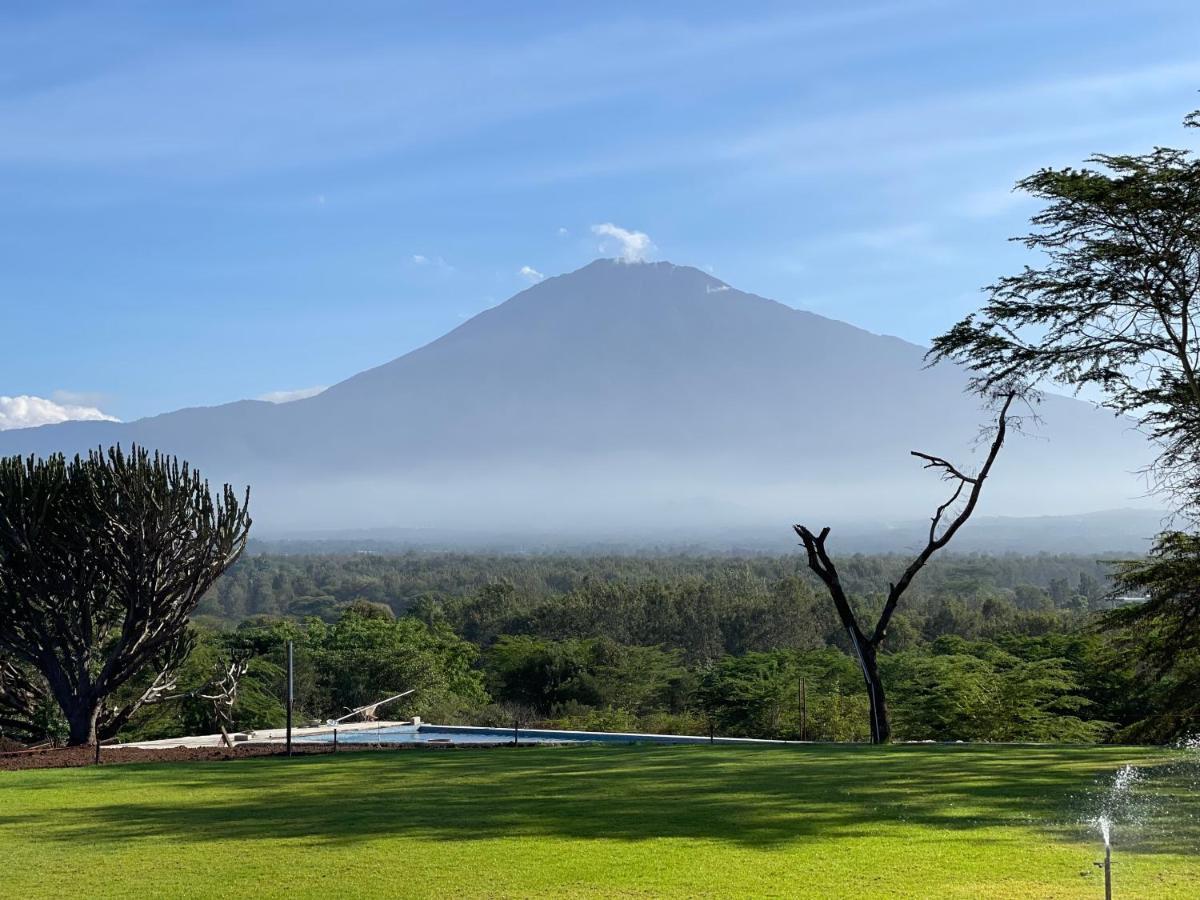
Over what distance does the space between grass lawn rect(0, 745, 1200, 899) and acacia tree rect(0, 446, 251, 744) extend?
461cm

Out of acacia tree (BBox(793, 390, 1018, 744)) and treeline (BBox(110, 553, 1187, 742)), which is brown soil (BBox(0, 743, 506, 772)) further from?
treeline (BBox(110, 553, 1187, 742))

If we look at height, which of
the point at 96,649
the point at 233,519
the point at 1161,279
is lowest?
the point at 96,649

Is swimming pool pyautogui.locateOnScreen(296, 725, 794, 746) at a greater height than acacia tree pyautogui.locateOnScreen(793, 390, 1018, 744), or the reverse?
acacia tree pyautogui.locateOnScreen(793, 390, 1018, 744)

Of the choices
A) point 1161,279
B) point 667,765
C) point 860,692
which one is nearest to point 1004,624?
point 860,692

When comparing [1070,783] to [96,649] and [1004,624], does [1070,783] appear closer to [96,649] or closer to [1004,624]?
[96,649]

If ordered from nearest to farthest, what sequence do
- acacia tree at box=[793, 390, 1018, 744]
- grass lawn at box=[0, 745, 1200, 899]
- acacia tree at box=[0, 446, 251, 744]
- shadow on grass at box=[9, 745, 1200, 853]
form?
grass lawn at box=[0, 745, 1200, 899] → shadow on grass at box=[9, 745, 1200, 853] → acacia tree at box=[0, 446, 251, 744] → acacia tree at box=[793, 390, 1018, 744]

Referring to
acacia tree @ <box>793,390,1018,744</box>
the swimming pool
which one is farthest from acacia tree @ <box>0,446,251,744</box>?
acacia tree @ <box>793,390,1018,744</box>

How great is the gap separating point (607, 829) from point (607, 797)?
6.16ft

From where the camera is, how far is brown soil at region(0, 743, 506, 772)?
54.7ft

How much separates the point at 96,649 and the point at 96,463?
134 inches

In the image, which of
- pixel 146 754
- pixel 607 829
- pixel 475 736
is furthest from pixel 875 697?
pixel 146 754

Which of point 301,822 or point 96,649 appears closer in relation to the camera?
point 301,822

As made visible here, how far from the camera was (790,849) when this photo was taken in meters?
9.59

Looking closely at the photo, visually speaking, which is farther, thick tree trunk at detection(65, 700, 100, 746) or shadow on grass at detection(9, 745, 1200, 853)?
thick tree trunk at detection(65, 700, 100, 746)
